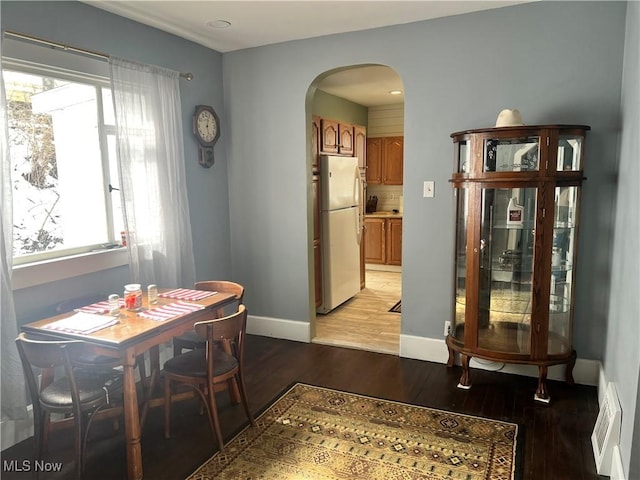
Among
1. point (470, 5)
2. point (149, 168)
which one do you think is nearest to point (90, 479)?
point (149, 168)

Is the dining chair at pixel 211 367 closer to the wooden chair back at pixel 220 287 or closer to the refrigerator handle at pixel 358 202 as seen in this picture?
the wooden chair back at pixel 220 287

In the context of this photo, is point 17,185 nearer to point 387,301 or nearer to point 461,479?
point 461,479

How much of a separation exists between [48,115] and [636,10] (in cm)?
346

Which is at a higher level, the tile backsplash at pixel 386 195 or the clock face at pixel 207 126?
the clock face at pixel 207 126

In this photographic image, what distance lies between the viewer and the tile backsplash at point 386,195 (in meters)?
7.43

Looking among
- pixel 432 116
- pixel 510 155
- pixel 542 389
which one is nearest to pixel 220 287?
pixel 432 116

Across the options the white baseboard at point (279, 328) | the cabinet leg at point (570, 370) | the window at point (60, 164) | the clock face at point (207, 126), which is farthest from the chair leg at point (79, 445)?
the cabinet leg at point (570, 370)

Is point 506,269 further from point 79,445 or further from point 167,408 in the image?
point 79,445

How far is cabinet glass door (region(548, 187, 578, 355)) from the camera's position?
2955 millimetres

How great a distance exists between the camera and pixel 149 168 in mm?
3291

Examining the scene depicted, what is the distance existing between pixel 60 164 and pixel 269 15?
1.73 m

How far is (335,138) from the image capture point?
539 cm

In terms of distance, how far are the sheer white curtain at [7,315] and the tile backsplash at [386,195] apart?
18.7ft

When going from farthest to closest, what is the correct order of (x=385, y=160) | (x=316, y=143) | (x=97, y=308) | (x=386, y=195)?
1. (x=386, y=195)
2. (x=385, y=160)
3. (x=316, y=143)
4. (x=97, y=308)
